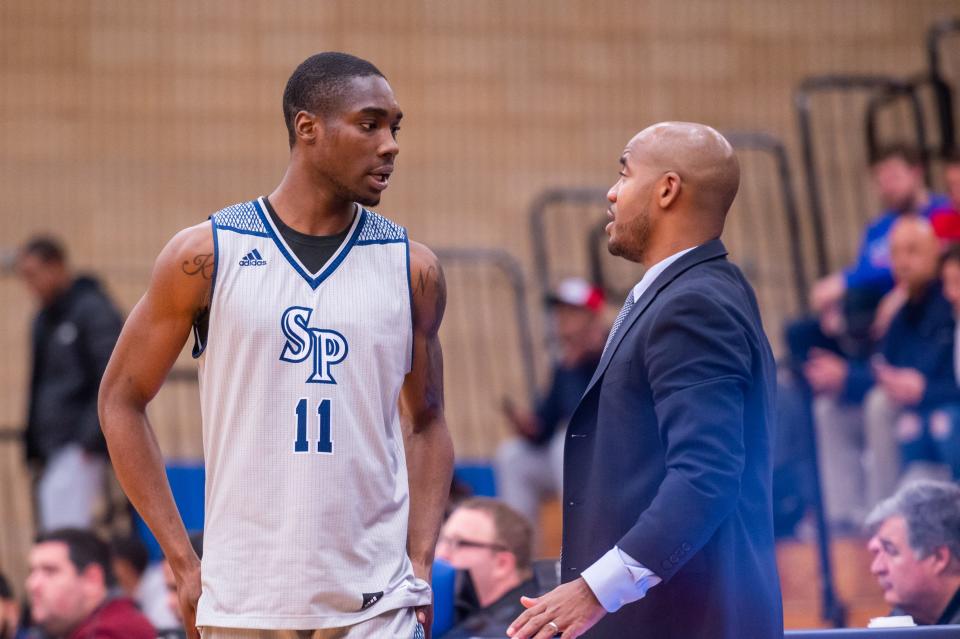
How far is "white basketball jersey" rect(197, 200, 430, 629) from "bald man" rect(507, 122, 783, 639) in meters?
0.35

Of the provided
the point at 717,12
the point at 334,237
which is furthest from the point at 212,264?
the point at 717,12

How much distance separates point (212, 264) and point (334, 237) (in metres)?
0.26

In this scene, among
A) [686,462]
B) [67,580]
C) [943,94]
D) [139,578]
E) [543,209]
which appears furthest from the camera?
[543,209]

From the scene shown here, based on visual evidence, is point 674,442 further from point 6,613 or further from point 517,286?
point 517,286

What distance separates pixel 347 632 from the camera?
279cm

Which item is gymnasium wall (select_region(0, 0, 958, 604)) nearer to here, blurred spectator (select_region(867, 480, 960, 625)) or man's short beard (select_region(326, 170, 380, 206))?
blurred spectator (select_region(867, 480, 960, 625))

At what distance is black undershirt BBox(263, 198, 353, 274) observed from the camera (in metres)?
2.92

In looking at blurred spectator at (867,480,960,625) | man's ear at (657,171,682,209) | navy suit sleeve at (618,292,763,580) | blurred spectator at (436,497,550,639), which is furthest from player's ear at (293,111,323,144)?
blurred spectator at (867,480,960,625)

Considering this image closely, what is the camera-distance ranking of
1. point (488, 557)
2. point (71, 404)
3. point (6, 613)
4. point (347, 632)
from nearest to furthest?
point (347, 632) < point (488, 557) < point (6, 613) < point (71, 404)

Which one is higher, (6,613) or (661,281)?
(661,281)

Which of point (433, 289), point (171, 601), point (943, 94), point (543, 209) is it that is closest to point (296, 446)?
point (433, 289)

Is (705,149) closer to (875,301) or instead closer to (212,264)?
(212,264)

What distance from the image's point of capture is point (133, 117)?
9656 mm

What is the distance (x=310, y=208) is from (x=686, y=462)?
0.92m
